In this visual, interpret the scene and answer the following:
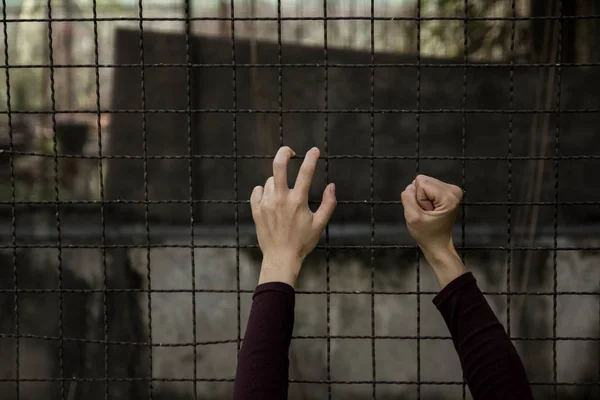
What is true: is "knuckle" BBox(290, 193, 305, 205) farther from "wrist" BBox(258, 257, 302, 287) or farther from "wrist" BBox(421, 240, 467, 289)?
"wrist" BBox(421, 240, 467, 289)

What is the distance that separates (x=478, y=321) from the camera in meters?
1.04

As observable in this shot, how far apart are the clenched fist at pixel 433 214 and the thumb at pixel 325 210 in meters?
0.13

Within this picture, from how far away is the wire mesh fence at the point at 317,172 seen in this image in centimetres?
271

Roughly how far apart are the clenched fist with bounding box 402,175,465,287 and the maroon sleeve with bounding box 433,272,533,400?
121mm

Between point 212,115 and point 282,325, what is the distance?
187cm

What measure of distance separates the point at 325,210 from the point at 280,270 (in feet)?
0.58

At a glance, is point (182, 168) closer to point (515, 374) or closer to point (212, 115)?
point (212, 115)

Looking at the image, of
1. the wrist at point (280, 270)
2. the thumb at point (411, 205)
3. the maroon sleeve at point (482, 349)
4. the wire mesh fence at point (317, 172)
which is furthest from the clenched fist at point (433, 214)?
the wire mesh fence at point (317, 172)

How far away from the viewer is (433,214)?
122cm

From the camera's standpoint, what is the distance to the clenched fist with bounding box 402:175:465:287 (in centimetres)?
122

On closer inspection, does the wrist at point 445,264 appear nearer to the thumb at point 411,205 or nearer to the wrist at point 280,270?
the thumb at point 411,205

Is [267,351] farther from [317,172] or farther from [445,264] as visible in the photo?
[317,172]

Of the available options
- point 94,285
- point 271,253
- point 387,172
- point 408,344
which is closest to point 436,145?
point 387,172

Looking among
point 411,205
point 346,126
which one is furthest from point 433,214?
point 346,126
